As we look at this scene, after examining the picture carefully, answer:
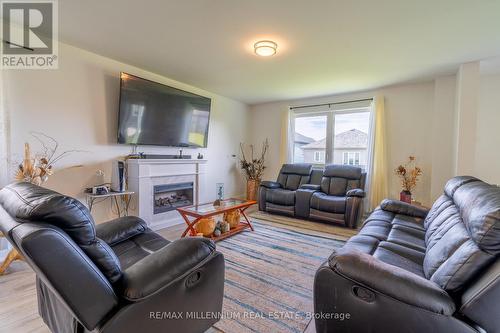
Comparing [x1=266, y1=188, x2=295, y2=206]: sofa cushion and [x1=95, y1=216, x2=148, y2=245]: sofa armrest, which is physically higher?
[x1=95, y1=216, x2=148, y2=245]: sofa armrest

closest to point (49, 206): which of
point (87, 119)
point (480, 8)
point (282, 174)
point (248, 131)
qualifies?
point (87, 119)

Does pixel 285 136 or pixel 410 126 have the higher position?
pixel 410 126

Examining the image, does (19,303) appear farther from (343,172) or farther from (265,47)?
(343,172)

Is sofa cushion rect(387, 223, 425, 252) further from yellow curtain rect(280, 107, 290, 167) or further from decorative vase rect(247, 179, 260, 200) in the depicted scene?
decorative vase rect(247, 179, 260, 200)

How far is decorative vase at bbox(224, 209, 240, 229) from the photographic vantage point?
3285mm

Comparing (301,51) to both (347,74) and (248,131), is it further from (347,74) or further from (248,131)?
(248,131)

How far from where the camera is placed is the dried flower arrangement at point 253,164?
5.73 meters

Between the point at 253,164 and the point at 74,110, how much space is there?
3.72 m

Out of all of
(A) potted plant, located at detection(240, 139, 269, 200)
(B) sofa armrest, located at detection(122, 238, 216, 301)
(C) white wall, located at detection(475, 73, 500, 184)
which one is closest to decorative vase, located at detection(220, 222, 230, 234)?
(B) sofa armrest, located at detection(122, 238, 216, 301)

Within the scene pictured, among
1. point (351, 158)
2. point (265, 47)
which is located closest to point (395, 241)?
point (265, 47)

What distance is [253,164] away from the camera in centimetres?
584

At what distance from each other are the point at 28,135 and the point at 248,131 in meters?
4.25

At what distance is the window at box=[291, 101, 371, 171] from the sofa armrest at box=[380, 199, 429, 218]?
2.01 metres

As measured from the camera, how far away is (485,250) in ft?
3.36
